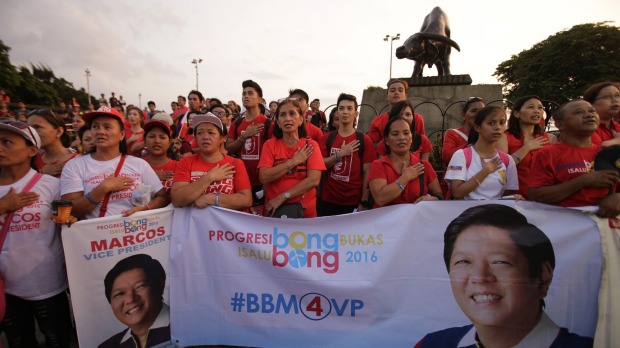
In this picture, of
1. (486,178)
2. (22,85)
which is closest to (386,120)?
(486,178)

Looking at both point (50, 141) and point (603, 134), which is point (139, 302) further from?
point (603, 134)

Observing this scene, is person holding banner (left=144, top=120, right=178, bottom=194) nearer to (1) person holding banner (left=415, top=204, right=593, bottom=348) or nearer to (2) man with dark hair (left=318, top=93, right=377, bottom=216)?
(2) man with dark hair (left=318, top=93, right=377, bottom=216)

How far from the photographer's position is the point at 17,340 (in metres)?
2.62

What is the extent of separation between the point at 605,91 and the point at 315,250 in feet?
10.6

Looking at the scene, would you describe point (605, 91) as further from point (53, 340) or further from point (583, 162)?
point (53, 340)

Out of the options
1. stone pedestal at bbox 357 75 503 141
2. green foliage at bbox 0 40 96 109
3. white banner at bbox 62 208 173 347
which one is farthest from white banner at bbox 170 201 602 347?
green foliage at bbox 0 40 96 109

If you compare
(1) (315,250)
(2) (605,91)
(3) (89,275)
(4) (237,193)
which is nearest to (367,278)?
(1) (315,250)

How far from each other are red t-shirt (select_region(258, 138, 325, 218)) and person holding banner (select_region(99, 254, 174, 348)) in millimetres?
1271

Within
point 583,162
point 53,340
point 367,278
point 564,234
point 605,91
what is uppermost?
point 605,91

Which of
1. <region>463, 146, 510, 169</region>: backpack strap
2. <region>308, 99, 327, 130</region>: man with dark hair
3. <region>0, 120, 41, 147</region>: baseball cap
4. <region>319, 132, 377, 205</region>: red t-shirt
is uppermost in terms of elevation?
<region>308, 99, 327, 130</region>: man with dark hair

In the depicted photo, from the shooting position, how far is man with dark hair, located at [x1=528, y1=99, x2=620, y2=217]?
2.55 meters

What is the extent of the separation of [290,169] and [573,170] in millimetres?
2355

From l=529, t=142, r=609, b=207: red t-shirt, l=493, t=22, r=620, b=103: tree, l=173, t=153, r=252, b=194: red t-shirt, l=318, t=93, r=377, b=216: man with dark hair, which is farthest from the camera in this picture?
l=493, t=22, r=620, b=103: tree

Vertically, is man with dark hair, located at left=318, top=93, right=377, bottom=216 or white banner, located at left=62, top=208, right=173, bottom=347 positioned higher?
man with dark hair, located at left=318, top=93, right=377, bottom=216
